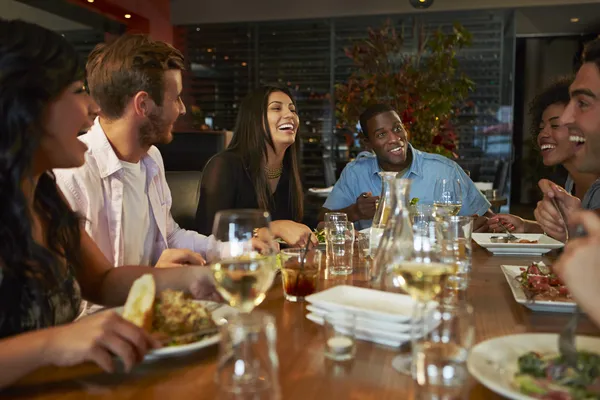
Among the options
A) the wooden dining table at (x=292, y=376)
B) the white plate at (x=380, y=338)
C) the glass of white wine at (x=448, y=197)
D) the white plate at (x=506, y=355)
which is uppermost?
the glass of white wine at (x=448, y=197)

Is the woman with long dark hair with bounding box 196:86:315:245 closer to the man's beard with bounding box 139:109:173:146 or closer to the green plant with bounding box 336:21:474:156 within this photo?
the man's beard with bounding box 139:109:173:146

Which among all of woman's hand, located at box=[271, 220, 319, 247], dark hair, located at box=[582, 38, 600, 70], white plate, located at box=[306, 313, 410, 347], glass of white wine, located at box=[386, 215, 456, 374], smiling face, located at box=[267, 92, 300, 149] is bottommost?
white plate, located at box=[306, 313, 410, 347]

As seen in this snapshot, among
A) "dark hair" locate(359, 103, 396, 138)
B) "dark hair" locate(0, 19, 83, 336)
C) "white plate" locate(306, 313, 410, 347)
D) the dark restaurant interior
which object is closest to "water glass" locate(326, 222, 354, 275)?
"white plate" locate(306, 313, 410, 347)

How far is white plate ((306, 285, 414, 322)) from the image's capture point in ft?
3.35

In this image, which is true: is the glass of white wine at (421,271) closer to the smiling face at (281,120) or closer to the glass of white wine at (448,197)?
the glass of white wine at (448,197)

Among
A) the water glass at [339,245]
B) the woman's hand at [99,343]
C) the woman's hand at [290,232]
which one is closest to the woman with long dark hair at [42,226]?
the woman's hand at [99,343]

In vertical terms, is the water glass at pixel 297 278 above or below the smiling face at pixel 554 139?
below

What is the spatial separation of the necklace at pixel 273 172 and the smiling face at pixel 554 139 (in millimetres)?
1466

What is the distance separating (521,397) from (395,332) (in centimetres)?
30

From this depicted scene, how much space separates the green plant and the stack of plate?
111 inches

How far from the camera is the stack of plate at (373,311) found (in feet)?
3.30

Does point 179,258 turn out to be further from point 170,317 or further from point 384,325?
point 384,325

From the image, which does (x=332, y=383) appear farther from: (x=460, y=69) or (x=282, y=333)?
(x=460, y=69)

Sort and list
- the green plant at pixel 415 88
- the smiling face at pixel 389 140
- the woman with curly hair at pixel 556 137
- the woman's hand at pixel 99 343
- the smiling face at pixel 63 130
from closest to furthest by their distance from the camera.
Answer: the woman's hand at pixel 99 343, the smiling face at pixel 63 130, the woman with curly hair at pixel 556 137, the smiling face at pixel 389 140, the green plant at pixel 415 88
